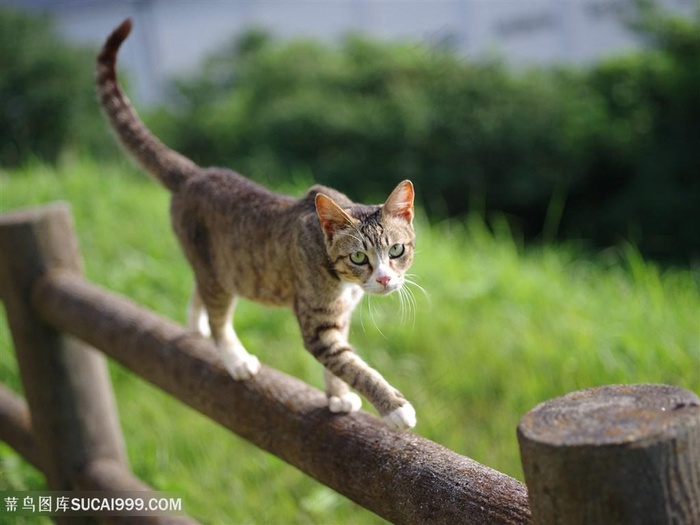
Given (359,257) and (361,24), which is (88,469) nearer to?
(359,257)

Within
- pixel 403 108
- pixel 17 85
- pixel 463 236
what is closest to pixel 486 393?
pixel 463 236

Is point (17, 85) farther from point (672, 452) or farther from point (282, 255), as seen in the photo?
point (672, 452)

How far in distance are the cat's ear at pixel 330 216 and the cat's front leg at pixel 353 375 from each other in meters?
0.21

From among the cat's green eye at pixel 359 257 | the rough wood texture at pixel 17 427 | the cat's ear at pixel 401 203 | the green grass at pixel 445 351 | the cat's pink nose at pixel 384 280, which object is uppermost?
the cat's ear at pixel 401 203

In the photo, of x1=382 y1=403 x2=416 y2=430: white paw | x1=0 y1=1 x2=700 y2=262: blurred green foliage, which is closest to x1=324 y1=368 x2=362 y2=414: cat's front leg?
x1=382 y1=403 x2=416 y2=430: white paw

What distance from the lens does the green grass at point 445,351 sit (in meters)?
2.54

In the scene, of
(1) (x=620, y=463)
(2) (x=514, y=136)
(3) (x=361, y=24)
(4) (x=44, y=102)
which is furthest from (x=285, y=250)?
(3) (x=361, y=24)

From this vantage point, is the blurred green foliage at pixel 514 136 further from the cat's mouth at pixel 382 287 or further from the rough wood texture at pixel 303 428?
the cat's mouth at pixel 382 287

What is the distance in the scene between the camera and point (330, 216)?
3.99ft

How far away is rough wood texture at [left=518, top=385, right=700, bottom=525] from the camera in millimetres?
769

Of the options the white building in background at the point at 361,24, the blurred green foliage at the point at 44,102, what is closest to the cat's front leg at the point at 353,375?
the white building in background at the point at 361,24

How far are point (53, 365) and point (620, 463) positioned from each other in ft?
6.08

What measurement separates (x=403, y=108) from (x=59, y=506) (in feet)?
11.1

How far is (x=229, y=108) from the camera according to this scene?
20.1 feet
